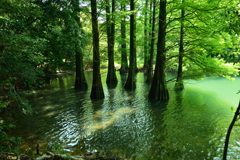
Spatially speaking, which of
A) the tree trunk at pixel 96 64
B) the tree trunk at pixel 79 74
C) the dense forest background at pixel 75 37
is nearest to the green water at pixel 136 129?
the dense forest background at pixel 75 37

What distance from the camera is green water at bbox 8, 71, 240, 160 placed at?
4.55 metres

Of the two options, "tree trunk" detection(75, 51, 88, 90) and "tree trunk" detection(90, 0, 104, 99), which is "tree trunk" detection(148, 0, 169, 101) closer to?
"tree trunk" detection(90, 0, 104, 99)

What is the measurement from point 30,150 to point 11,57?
9.45 feet

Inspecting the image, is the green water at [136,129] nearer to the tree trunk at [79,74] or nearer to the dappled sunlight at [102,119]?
the dappled sunlight at [102,119]

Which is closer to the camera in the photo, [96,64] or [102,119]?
[102,119]

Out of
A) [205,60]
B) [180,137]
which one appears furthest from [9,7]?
[205,60]

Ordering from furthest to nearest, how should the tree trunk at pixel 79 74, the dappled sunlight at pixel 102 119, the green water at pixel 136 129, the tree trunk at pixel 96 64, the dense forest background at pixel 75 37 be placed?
1. the tree trunk at pixel 79 74
2. the tree trunk at pixel 96 64
3. the dappled sunlight at pixel 102 119
4. the green water at pixel 136 129
5. the dense forest background at pixel 75 37

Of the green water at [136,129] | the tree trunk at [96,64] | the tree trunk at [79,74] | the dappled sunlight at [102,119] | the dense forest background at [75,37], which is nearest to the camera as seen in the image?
the dense forest background at [75,37]

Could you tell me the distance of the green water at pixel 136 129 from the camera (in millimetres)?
4554

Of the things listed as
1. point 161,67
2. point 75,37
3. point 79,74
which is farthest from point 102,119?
point 79,74

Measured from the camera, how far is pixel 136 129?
5.98m

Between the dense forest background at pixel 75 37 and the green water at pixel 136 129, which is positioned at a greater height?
the dense forest background at pixel 75 37

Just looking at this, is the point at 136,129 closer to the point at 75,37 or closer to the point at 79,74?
the point at 75,37

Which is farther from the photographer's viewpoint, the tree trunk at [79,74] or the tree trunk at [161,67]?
the tree trunk at [79,74]
